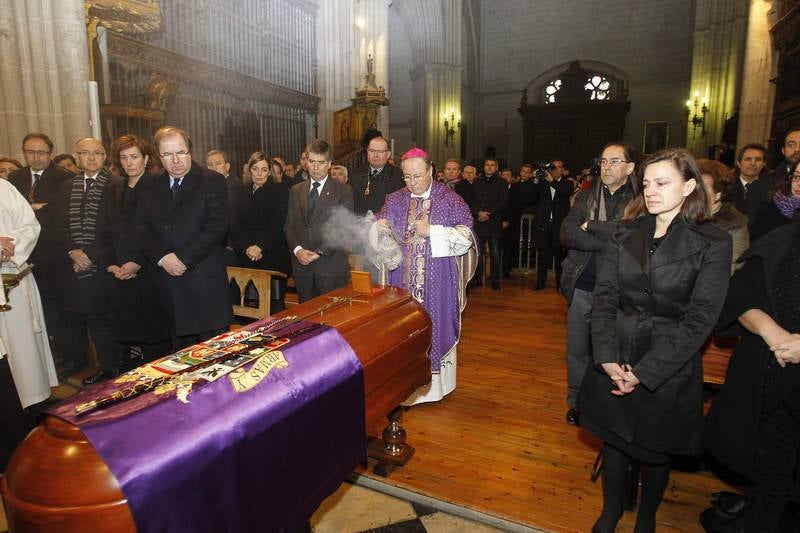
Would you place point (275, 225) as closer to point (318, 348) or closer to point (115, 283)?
point (115, 283)

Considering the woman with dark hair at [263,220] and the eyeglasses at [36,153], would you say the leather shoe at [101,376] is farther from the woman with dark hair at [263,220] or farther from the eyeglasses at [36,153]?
the eyeglasses at [36,153]

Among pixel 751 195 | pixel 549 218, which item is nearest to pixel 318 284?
pixel 751 195

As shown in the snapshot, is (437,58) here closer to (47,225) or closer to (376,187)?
(376,187)

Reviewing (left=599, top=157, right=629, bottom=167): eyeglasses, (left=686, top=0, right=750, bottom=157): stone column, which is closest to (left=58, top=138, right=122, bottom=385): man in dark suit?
(left=599, top=157, right=629, bottom=167): eyeglasses

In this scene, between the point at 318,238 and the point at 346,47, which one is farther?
the point at 346,47

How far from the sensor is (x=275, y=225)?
502 cm

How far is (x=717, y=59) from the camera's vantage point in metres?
13.1

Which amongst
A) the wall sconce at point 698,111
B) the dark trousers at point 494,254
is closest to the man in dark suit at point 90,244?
the dark trousers at point 494,254

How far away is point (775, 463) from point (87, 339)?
511 cm

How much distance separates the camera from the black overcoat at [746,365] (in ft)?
6.36

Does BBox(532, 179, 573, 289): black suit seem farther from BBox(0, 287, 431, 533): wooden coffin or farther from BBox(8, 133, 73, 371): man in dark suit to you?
BBox(0, 287, 431, 533): wooden coffin

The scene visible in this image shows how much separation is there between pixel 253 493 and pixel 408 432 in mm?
1986

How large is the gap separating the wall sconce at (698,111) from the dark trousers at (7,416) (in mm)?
15746

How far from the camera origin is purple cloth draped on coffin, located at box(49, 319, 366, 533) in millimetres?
1227
